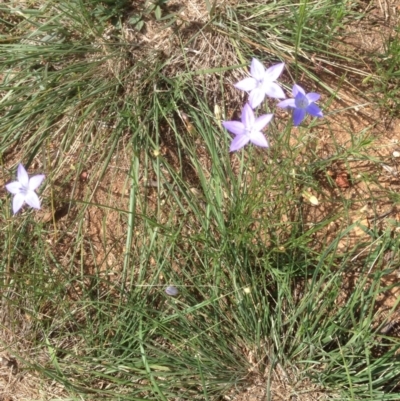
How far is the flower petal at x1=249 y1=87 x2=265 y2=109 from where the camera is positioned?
5.82ft

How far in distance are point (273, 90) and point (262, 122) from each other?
0.52 ft

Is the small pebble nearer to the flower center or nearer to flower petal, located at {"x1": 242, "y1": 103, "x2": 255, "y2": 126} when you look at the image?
flower petal, located at {"x1": 242, "y1": 103, "x2": 255, "y2": 126}

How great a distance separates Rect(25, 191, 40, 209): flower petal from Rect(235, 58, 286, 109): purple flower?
75cm

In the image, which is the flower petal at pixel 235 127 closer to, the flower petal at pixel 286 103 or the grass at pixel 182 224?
the flower petal at pixel 286 103

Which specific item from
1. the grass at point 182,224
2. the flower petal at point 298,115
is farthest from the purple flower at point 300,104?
the grass at point 182,224

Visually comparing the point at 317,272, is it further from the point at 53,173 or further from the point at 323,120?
the point at 53,173

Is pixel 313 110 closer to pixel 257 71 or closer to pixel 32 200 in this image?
pixel 257 71

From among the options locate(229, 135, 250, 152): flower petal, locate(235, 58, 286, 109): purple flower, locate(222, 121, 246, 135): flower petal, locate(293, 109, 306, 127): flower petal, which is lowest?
locate(229, 135, 250, 152): flower petal

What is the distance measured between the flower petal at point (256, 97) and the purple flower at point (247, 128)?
6cm

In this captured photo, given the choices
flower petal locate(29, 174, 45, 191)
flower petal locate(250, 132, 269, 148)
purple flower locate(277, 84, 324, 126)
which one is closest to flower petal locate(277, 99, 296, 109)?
purple flower locate(277, 84, 324, 126)

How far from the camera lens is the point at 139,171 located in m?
2.40

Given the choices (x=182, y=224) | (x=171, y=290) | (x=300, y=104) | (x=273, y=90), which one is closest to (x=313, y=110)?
(x=300, y=104)

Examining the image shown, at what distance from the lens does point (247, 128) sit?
5.64 ft

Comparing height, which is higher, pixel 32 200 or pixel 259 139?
pixel 259 139
